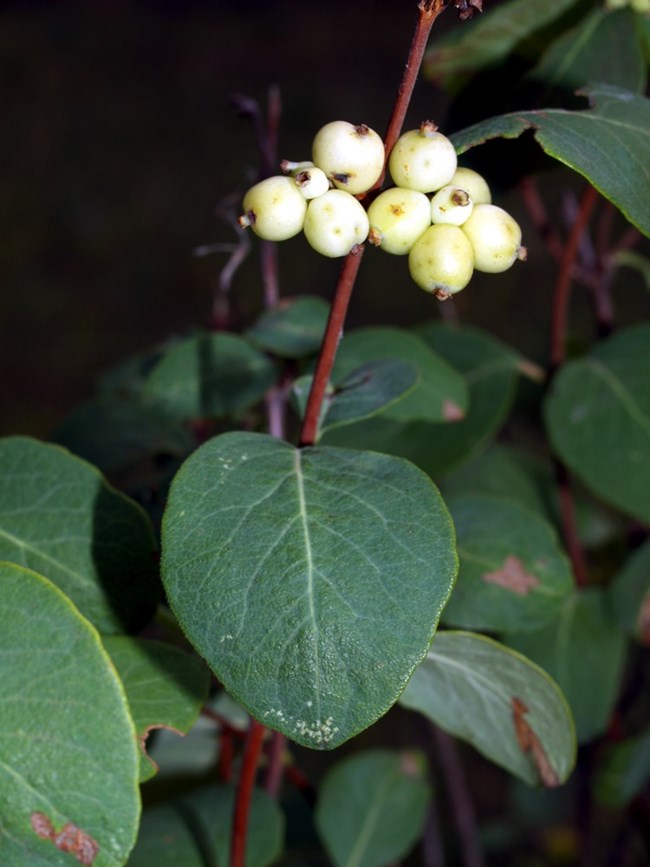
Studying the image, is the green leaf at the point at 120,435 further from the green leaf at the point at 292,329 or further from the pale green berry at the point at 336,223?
the pale green berry at the point at 336,223

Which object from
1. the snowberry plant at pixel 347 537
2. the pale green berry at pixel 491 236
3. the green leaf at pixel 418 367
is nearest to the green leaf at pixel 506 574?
the snowberry plant at pixel 347 537

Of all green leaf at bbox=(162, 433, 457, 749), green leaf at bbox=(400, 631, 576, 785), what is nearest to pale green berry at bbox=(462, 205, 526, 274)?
green leaf at bbox=(162, 433, 457, 749)

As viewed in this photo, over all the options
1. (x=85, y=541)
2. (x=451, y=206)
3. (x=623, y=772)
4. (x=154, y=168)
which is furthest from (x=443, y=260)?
(x=154, y=168)

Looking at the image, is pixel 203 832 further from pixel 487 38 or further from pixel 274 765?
pixel 487 38

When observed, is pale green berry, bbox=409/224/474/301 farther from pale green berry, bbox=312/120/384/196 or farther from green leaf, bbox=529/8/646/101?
green leaf, bbox=529/8/646/101

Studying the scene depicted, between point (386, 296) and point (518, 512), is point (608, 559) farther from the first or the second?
point (386, 296)
